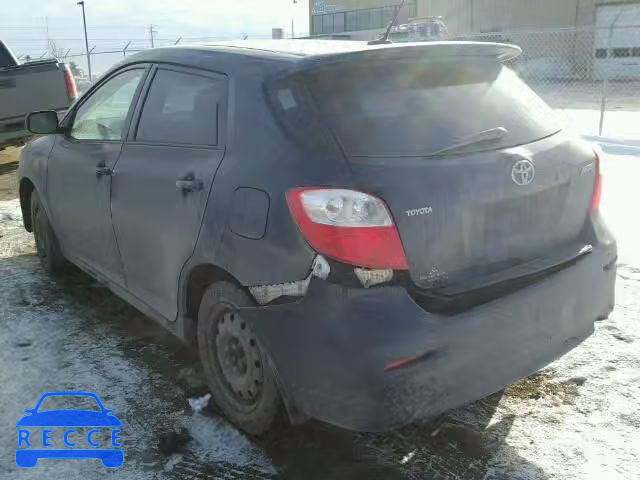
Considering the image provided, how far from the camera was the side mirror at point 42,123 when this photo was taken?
4.20 meters

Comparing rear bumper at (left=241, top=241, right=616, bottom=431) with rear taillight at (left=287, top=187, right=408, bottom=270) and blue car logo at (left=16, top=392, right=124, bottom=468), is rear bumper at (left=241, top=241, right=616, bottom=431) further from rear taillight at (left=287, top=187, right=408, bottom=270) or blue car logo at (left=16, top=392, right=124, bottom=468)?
blue car logo at (left=16, top=392, right=124, bottom=468)

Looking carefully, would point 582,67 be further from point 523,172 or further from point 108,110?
point 523,172

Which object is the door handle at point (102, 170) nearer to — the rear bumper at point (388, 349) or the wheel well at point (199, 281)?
the wheel well at point (199, 281)

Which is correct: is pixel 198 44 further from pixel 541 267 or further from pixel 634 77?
pixel 634 77

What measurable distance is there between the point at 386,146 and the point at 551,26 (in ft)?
100

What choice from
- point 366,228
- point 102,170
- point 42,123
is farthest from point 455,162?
point 42,123

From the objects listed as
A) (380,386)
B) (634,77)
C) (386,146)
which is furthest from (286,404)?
(634,77)

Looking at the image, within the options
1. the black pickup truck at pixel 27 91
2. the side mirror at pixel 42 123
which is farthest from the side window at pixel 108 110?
the black pickup truck at pixel 27 91

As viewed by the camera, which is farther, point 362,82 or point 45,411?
point 45,411

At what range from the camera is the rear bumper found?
2156 mm

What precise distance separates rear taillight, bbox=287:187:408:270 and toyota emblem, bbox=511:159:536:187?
61 centimetres

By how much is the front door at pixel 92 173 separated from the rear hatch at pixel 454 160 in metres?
1.61

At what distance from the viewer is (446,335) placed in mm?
2201

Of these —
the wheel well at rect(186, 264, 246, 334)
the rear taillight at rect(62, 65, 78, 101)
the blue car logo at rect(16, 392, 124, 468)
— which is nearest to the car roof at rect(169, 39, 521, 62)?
the wheel well at rect(186, 264, 246, 334)
